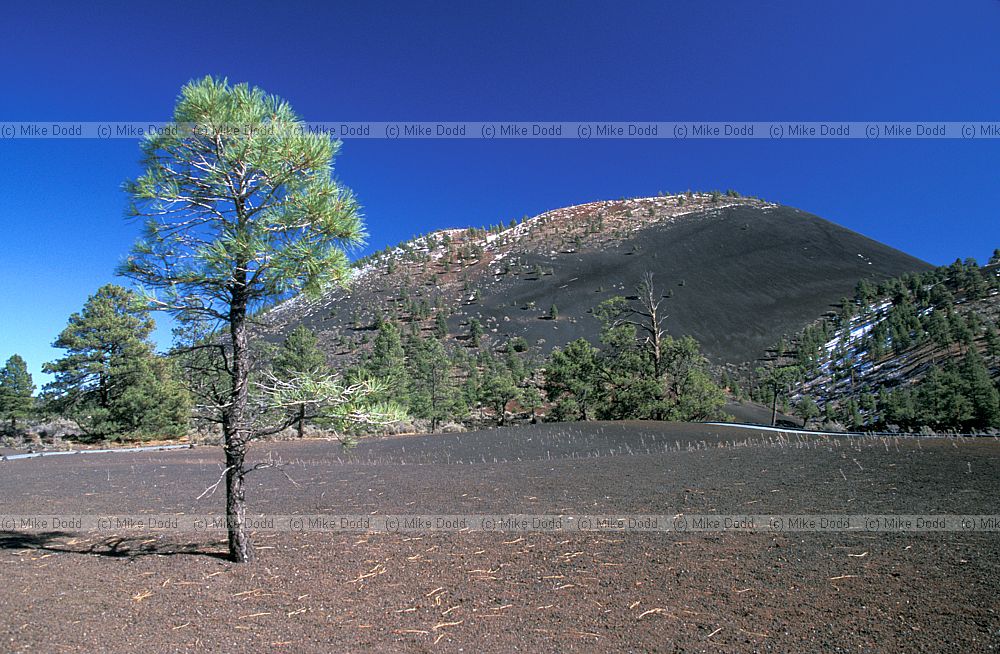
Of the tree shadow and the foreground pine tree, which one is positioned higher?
the foreground pine tree

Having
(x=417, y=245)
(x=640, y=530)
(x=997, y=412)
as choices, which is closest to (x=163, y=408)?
(x=640, y=530)

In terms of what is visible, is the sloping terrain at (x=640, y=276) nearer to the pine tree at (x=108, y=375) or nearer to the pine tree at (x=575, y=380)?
the pine tree at (x=108, y=375)

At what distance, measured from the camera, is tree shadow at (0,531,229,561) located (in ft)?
16.8

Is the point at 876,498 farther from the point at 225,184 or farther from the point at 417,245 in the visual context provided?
the point at 417,245

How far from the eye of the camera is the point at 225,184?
4.75 meters

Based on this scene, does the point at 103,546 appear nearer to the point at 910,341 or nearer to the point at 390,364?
the point at 390,364

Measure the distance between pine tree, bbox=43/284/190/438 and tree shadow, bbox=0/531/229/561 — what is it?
57.5 ft

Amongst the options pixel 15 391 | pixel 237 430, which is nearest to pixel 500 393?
pixel 237 430

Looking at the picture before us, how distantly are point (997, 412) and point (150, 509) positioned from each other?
71.8 ft

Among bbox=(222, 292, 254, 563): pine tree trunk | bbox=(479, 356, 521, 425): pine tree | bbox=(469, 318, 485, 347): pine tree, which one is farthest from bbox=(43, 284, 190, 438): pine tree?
bbox=(469, 318, 485, 347): pine tree

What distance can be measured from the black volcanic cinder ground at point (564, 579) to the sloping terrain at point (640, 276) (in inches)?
1977

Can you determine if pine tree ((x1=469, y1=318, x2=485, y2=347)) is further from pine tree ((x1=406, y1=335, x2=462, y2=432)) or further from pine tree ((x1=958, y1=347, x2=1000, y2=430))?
pine tree ((x1=958, y1=347, x2=1000, y2=430))

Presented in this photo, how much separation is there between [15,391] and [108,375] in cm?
1437

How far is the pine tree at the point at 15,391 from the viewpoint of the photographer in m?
28.2
